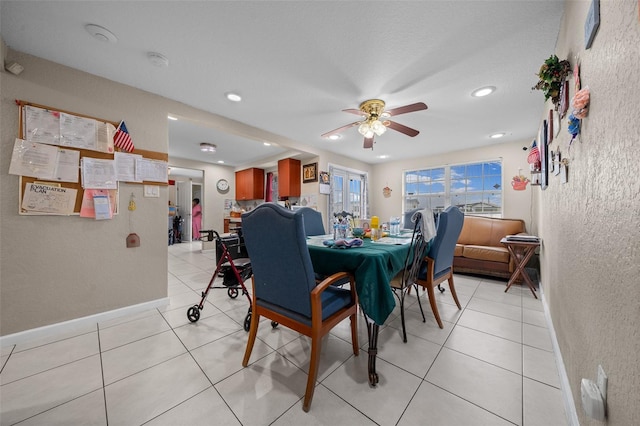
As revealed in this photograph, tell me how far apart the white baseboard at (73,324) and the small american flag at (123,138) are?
169 cm

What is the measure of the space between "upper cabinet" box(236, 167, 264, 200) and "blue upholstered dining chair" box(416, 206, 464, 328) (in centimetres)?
492

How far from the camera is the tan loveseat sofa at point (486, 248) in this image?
3385 mm

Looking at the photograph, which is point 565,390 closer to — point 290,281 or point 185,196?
point 290,281

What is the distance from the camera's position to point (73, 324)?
2.04 metres

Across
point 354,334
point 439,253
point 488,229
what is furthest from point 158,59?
point 488,229

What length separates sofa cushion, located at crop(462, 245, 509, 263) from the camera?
132 inches

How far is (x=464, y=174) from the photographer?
479 cm

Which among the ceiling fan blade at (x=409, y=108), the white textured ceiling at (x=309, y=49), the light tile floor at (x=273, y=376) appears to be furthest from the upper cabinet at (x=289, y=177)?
the light tile floor at (x=273, y=376)

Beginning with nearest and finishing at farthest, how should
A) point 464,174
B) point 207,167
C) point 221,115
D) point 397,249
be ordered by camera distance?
point 397,249 → point 221,115 → point 464,174 → point 207,167

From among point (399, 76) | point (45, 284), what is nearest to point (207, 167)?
point (45, 284)

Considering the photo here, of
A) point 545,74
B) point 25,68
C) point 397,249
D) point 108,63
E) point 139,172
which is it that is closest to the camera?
point 545,74

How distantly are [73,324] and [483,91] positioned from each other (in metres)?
4.76

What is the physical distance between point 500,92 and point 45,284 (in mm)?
4905

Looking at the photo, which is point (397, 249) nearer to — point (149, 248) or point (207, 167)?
point (149, 248)
